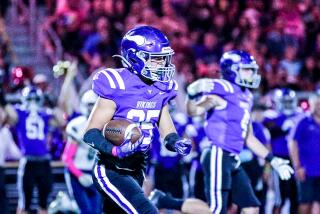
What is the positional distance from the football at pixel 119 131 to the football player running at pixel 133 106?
0.25 ft

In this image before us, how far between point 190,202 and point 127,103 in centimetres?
245

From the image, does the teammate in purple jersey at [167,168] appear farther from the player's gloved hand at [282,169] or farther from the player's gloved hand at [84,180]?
the player's gloved hand at [282,169]

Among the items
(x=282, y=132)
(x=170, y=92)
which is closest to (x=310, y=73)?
(x=282, y=132)

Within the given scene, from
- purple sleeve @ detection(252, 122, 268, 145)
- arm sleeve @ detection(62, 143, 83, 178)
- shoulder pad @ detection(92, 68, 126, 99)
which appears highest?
shoulder pad @ detection(92, 68, 126, 99)

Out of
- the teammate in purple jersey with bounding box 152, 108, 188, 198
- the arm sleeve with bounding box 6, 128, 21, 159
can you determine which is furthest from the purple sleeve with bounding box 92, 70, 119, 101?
the arm sleeve with bounding box 6, 128, 21, 159

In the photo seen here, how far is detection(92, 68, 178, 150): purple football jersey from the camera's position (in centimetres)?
634

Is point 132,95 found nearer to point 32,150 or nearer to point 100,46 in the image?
point 32,150

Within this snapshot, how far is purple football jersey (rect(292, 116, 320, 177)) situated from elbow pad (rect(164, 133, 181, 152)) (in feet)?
13.6

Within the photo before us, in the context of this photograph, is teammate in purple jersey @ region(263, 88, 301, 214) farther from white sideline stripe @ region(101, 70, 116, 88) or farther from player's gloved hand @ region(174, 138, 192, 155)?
white sideline stripe @ region(101, 70, 116, 88)

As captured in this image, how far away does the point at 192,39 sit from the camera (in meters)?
13.8

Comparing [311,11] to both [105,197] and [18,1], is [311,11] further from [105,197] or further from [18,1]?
[105,197]

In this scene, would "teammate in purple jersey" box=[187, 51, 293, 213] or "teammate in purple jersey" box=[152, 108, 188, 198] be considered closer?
"teammate in purple jersey" box=[187, 51, 293, 213]

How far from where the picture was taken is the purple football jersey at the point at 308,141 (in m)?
10.4

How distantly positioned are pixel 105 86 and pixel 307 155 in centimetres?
465
